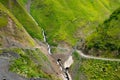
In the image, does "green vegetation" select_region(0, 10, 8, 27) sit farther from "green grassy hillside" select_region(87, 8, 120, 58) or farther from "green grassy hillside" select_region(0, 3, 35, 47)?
"green grassy hillside" select_region(87, 8, 120, 58)

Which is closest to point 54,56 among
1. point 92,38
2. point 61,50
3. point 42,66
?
point 61,50

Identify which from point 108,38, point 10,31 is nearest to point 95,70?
point 108,38

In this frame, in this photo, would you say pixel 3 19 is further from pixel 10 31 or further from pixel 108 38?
pixel 108 38

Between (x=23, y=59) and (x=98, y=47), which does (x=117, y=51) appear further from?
(x=23, y=59)

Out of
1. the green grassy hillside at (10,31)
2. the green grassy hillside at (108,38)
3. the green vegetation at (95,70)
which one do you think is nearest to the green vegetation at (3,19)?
the green grassy hillside at (10,31)

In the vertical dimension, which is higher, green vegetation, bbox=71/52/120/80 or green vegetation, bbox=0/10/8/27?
green vegetation, bbox=0/10/8/27

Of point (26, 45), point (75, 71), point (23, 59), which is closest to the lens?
point (23, 59)

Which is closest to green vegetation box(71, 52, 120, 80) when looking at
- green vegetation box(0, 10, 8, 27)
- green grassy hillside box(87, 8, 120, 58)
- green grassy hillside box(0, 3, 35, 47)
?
green grassy hillside box(87, 8, 120, 58)
